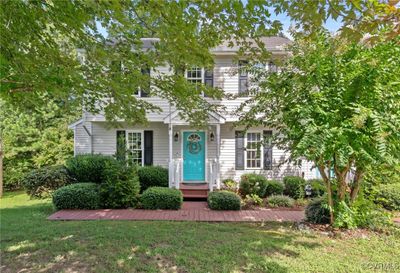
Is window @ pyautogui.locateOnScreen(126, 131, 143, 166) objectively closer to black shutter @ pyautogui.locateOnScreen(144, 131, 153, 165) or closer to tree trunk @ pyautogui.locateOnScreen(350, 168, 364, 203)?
black shutter @ pyautogui.locateOnScreen(144, 131, 153, 165)

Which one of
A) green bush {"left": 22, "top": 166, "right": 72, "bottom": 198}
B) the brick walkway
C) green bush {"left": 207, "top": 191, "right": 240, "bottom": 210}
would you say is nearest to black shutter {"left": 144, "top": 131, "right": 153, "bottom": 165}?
green bush {"left": 22, "top": 166, "right": 72, "bottom": 198}

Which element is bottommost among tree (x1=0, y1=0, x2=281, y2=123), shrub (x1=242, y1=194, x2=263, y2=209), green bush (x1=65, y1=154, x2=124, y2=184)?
shrub (x1=242, y1=194, x2=263, y2=209)

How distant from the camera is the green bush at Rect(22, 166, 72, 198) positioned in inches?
382

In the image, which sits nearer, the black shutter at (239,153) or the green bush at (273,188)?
the green bush at (273,188)

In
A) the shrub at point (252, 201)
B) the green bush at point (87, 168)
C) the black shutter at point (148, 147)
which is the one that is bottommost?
the shrub at point (252, 201)

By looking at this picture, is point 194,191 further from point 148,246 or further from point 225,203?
point 148,246

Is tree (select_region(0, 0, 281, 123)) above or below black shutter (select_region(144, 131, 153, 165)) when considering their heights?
above

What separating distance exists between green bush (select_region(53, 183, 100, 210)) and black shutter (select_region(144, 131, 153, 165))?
142 inches

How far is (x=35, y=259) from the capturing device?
4.24 metres

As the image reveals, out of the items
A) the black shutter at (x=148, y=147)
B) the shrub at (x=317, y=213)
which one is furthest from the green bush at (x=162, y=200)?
the shrub at (x=317, y=213)

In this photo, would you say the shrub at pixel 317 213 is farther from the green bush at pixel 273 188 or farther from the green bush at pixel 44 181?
the green bush at pixel 44 181

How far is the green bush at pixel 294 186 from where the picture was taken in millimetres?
10427

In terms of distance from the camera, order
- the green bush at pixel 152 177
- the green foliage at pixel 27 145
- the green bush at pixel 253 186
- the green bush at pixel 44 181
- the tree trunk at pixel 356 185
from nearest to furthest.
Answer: the tree trunk at pixel 356 185, the green bush at pixel 44 181, the green bush at pixel 253 186, the green bush at pixel 152 177, the green foliage at pixel 27 145

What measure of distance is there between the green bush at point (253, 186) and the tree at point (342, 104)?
4.80 meters
